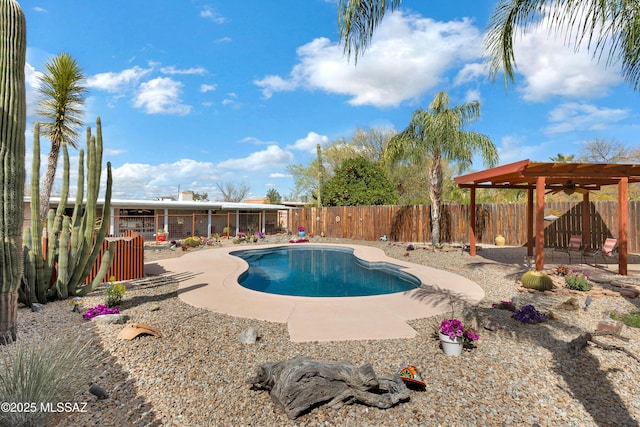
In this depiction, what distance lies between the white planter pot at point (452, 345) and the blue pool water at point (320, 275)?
4.40m

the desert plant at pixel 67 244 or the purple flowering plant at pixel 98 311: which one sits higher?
the desert plant at pixel 67 244

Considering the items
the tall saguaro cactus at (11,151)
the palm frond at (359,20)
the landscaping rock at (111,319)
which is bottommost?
the landscaping rock at (111,319)

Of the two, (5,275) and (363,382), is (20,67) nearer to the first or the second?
(5,275)

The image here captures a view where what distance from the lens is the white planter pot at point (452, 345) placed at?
3.76m

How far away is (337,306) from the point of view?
588 centimetres

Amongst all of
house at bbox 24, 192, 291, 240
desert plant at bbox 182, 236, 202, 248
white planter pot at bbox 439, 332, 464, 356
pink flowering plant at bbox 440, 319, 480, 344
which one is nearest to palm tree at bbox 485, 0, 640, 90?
pink flowering plant at bbox 440, 319, 480, 344

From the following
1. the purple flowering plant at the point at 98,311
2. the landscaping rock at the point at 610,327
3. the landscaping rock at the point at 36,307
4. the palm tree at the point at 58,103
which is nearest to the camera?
the landscaping rock at the point at 610,327

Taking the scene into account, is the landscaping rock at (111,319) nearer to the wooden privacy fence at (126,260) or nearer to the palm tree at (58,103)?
the wooden privacy fence at (126,260)

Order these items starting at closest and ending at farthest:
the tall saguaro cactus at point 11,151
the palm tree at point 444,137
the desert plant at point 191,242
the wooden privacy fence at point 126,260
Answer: the tall saguaro cactus at point 11,151 < the wooden privacy fence at point 126,260 < the palm tree at point 444,137 < the desert plant at point 191,242

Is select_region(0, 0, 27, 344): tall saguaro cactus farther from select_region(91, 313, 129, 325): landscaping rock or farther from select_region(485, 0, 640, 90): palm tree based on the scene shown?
select_region(485, 0, 640, 90): palm tree

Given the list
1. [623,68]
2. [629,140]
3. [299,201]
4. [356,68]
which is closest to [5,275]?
[356,68]

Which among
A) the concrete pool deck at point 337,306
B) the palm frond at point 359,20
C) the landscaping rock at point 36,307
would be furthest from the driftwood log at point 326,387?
the landscaping rock at point 36,307

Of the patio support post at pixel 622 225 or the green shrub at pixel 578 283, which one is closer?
the green shrub at pixel 578 283

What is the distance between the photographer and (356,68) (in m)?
4.12
